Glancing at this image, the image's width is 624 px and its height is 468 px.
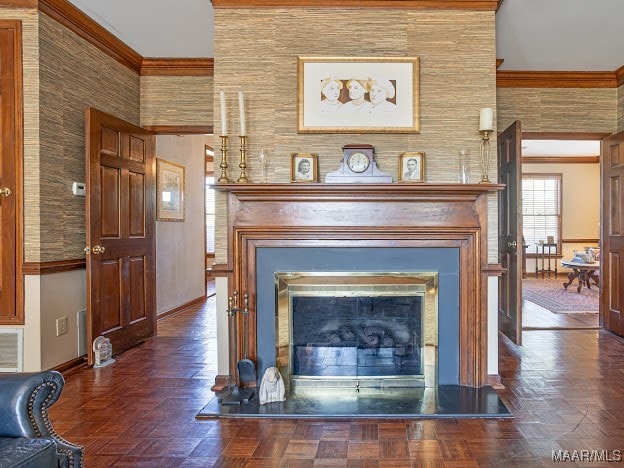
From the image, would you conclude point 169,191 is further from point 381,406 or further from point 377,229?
point 381,406

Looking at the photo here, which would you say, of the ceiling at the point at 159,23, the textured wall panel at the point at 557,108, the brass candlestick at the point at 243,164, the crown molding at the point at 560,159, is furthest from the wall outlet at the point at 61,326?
the crown molding at the point at 560,159

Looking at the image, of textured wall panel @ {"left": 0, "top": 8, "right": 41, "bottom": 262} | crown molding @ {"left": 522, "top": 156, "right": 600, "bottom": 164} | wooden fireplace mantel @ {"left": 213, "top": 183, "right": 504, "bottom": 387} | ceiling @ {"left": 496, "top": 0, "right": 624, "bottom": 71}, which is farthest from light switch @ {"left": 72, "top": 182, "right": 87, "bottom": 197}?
crown molding @ {"left": 522, "top": 156, "right": 600, "bottom": 164}

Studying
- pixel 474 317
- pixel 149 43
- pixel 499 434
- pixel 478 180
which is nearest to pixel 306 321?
pixel 474 317

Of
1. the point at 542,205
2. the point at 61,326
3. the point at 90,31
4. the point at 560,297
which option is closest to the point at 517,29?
the point at 90,31

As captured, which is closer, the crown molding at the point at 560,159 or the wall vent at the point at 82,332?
the wall vent at the point at 82,332

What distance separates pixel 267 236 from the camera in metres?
3.05

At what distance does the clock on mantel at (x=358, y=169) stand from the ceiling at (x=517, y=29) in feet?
4.91

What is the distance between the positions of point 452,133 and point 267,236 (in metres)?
1.43

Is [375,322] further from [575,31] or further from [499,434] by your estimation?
[575,31]

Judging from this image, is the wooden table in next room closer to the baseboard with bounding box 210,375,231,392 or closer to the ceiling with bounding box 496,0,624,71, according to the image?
the ceiling with bounding box 496,0,624,71

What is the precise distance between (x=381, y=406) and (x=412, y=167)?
5.01 ft

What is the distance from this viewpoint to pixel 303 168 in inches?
121

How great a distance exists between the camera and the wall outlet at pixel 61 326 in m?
3.38

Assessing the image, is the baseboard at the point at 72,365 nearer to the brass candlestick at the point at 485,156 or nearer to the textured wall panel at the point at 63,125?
the textured wall panel at the point at 63,125
